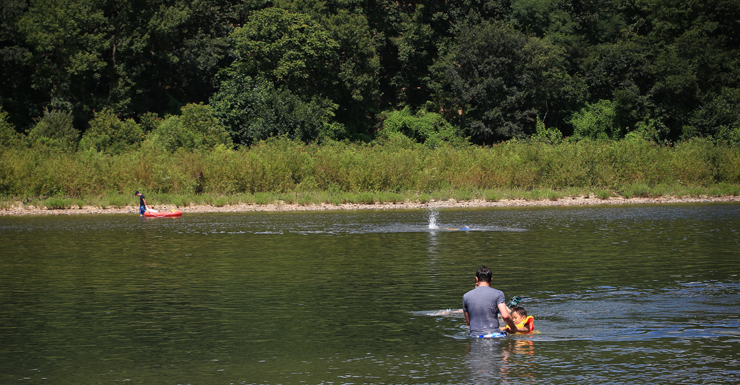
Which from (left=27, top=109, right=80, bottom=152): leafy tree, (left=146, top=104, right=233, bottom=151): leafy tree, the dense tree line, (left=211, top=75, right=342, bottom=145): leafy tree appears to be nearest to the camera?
(left=27, top=109, right=80, bottom=152): leafy tree

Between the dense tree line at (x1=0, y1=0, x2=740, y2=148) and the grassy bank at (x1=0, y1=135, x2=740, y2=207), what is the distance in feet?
21.9

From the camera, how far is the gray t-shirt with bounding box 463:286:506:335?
11984mm

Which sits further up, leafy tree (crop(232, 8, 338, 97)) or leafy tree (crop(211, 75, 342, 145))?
leafy tree (crop(232, 8, 338, 97))

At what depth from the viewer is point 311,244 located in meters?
25.0

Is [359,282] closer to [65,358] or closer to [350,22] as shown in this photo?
[65,358]

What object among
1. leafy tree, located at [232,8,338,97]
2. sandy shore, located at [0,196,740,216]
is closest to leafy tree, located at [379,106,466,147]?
leafy tree, located at [232,8,338,97]

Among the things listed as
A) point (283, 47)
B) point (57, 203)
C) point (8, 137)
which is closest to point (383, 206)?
point (57, 203)

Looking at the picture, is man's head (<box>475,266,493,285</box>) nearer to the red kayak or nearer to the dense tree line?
the red kayak

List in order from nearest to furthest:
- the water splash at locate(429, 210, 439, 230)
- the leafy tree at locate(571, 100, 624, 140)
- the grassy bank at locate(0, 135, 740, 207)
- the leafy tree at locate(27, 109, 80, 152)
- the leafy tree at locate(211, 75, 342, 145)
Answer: the water splash at locate(429, 210, 439, 230) < the grassy bank at locate(0, 135, 740, 207) < the leafy tree at locate(27, 109, 80, 152) < the leafy tree at locate(211, 75, 342, 145) < the leafy tree at locate(571, 100, 624, 140)

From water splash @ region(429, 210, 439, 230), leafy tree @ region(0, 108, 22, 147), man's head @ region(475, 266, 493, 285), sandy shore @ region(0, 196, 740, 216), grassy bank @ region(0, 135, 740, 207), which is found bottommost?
man's head @ region(475, 266, 493, 285)

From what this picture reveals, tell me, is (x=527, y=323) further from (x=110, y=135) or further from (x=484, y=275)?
(x=110, y=135)

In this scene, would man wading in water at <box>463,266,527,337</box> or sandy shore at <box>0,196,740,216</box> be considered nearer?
man wading in water at <box>463,266,527,337</box>

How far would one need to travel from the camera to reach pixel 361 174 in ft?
139

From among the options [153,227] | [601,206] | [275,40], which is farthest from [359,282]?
[275,40]
